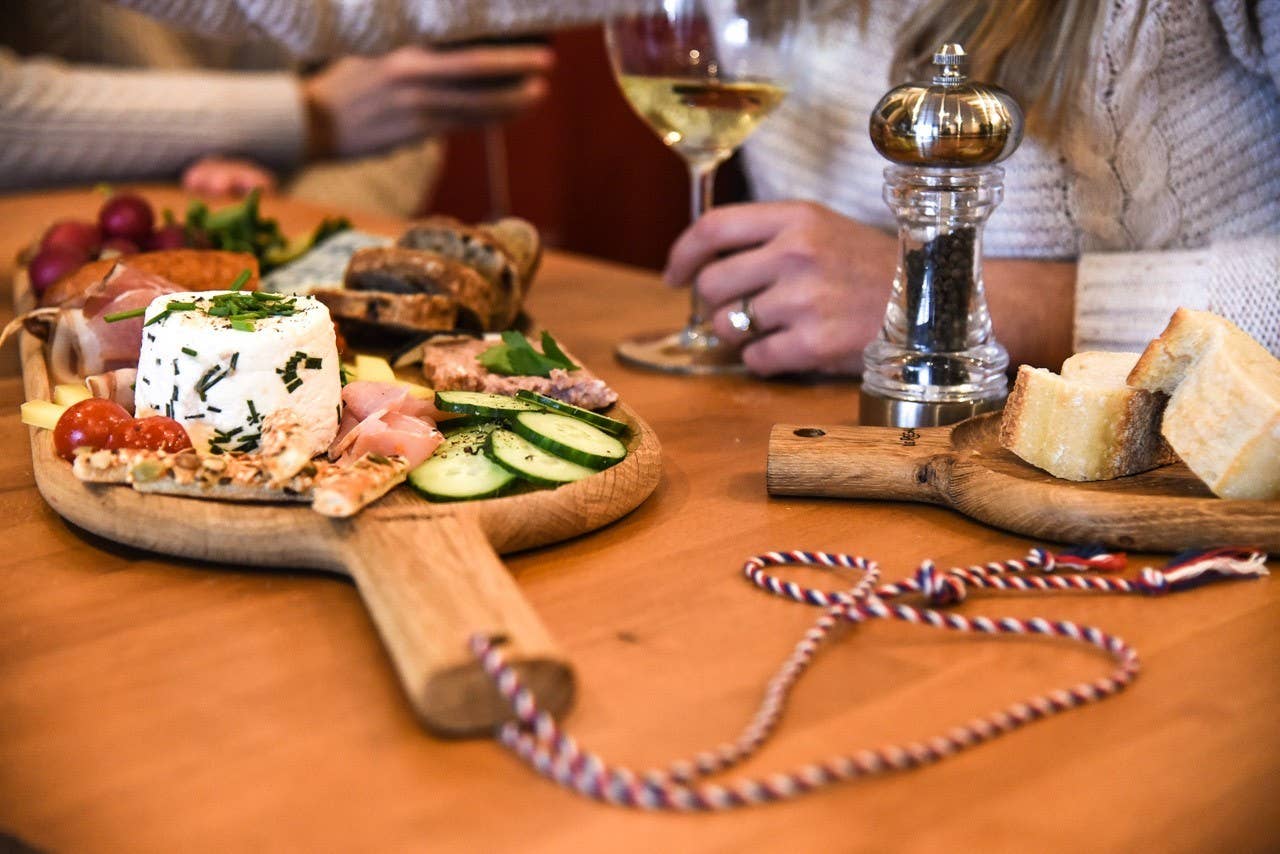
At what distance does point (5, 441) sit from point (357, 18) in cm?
119

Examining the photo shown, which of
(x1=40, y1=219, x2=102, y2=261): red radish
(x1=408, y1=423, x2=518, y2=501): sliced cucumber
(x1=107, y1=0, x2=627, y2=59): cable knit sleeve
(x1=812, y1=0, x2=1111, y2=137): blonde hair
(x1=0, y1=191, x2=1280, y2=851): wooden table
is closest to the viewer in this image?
(x1=0, y1=191, x2=1280, y2=851): wooden table

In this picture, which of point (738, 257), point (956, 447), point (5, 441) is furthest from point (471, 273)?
point (956, 447)

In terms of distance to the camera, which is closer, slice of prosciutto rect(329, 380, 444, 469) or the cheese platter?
the cheese platter

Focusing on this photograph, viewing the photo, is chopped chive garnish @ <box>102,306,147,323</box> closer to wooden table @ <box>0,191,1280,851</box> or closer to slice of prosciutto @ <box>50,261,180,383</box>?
slice of prosciutto @ <box>50,261,180,383</box>

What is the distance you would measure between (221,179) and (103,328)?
5.31 ft

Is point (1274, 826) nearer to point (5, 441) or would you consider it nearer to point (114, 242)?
point (5, 441)

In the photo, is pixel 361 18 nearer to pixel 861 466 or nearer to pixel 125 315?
pixel 125 315

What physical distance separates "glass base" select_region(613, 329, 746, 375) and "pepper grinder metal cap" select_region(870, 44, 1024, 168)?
44cm

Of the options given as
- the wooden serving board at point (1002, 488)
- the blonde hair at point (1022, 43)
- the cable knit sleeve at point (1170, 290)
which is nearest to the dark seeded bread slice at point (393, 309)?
the wooden serving board at point (1002, 488)

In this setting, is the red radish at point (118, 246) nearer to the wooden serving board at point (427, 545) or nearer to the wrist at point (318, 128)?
the wooden serving board at point (427, 545)

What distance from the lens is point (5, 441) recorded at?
1271mm

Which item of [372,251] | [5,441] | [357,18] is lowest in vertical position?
[5,441]

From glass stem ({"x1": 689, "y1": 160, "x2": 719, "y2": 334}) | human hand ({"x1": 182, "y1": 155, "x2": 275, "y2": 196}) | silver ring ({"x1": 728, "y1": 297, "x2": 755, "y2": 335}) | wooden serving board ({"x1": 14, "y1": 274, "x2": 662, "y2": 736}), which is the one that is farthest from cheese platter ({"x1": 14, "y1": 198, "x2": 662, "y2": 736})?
human hand ({"x1": 182, "y1": 155, "x2": 275, "y2": 196})

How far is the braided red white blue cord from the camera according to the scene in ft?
2.23
